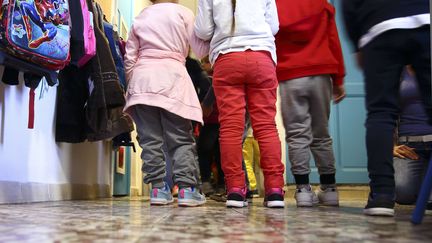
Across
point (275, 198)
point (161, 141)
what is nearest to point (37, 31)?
point (161, 141)

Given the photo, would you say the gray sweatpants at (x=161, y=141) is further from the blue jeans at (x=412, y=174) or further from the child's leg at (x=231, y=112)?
the blue jeans at (x=412, y=174)

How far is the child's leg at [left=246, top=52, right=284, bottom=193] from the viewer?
150 cm

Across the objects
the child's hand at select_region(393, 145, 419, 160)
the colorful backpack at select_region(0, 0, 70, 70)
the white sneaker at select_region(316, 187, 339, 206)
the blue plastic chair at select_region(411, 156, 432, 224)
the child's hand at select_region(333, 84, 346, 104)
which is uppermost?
the colorful backpack at select_region(0, 0, 70, 70)

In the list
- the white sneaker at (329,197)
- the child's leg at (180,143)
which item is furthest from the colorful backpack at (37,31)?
the white sneaker at (329,197)

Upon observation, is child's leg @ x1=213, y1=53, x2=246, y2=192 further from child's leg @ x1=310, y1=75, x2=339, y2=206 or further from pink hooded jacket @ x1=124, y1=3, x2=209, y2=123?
child's leg @ x1=310, y1=75, x2=339, y2=206

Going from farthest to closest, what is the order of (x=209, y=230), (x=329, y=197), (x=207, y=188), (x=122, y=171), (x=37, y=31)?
(x=122, y=171) → (x=207, y=188) → (x=329, y=197) → (x=37, y=31) → (x=209, y=230)

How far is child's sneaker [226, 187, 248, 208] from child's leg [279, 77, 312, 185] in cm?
25

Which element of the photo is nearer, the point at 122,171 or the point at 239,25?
the point at 239,25

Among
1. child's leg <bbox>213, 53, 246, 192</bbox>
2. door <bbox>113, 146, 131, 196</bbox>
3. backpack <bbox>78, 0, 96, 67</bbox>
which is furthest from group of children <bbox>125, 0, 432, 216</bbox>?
door <bbox>113, 146, 131, 196</bbox>

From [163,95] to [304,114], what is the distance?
0.51m

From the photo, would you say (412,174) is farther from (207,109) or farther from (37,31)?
(37,31)

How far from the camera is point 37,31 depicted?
135 centimetres

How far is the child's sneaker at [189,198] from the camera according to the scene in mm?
1532

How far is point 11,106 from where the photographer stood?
61.4 inches
